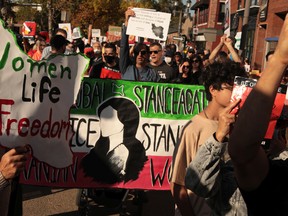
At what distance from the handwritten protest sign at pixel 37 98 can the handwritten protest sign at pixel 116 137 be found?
4.58ft

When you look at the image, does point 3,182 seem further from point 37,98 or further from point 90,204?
point 90,204

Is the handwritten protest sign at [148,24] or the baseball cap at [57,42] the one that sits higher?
the handwritten protest sign at [148,24]

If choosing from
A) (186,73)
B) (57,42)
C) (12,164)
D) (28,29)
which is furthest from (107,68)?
(28,29)

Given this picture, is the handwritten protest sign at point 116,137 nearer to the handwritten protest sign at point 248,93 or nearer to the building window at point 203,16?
the handwritten protest sign at point 248,93

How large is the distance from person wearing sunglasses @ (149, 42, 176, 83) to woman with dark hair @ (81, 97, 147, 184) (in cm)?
249

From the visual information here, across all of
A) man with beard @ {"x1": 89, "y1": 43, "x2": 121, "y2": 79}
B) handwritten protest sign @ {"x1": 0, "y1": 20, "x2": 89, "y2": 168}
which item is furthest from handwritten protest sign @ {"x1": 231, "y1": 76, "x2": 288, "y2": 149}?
man with beard @ {"x1": 89, "y1": 43, "x2": 121, "y2": 79}

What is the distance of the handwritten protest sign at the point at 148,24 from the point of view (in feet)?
21.4

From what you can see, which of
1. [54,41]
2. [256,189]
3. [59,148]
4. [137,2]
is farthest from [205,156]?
[137,2]

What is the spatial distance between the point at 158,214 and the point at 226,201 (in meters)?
3.03

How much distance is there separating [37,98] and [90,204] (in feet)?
8.97

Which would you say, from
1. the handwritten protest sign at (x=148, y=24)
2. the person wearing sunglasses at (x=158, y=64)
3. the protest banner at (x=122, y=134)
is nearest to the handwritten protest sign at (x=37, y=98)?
the protest banner at (x=122, y=134)

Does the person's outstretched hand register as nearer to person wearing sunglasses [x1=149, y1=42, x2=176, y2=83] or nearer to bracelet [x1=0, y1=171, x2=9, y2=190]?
bracelet [x1=0, y1=171, x2=9, y2=190]

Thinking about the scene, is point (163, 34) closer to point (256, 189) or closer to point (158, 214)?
point (158, 214)

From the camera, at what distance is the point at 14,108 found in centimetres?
243
